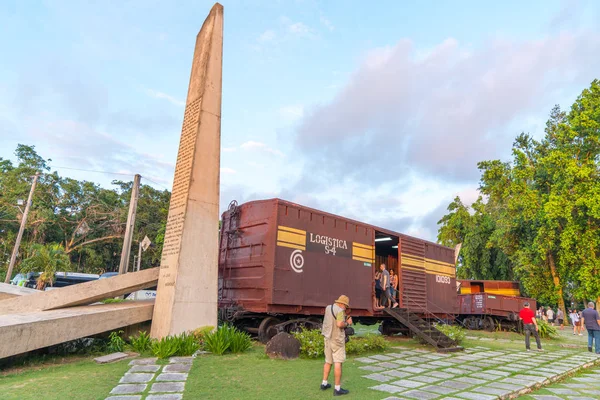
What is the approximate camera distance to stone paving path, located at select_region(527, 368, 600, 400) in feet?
18.1

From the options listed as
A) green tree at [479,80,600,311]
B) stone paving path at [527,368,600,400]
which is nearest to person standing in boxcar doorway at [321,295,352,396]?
stone paving path at [527,368,600,400]

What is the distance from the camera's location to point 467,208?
111 ft

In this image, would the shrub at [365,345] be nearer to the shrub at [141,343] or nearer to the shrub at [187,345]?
the shrub at [187,345]

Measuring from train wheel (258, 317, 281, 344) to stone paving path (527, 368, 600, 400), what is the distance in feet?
18.7

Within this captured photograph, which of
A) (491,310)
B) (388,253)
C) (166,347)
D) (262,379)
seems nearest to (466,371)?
(262,379)

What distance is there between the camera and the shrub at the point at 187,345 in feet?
24.8

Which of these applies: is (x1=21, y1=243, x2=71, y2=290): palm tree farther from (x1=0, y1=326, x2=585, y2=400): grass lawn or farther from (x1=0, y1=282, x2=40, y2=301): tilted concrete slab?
(x1=0, y1=326, x2=585, y2=400): grass lawn

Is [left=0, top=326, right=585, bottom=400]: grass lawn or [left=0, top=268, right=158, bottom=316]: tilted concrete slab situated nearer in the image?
[left=0, top=326, right=585, bottom=400]: grass lawn

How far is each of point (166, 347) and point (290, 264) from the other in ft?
11.3

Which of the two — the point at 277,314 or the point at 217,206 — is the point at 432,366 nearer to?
the point at 277,314

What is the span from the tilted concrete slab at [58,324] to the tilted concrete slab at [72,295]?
0.25 m

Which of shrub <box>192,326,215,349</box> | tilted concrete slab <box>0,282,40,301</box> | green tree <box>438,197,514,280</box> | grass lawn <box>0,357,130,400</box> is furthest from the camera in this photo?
green tree <box>438,197,514,280</box>

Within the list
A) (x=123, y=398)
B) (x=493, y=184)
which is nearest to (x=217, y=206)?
(x=123, y=398)

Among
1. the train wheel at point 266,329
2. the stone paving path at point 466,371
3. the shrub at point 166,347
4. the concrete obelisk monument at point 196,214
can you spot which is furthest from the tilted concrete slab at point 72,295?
the stone paving path at point 466,371
